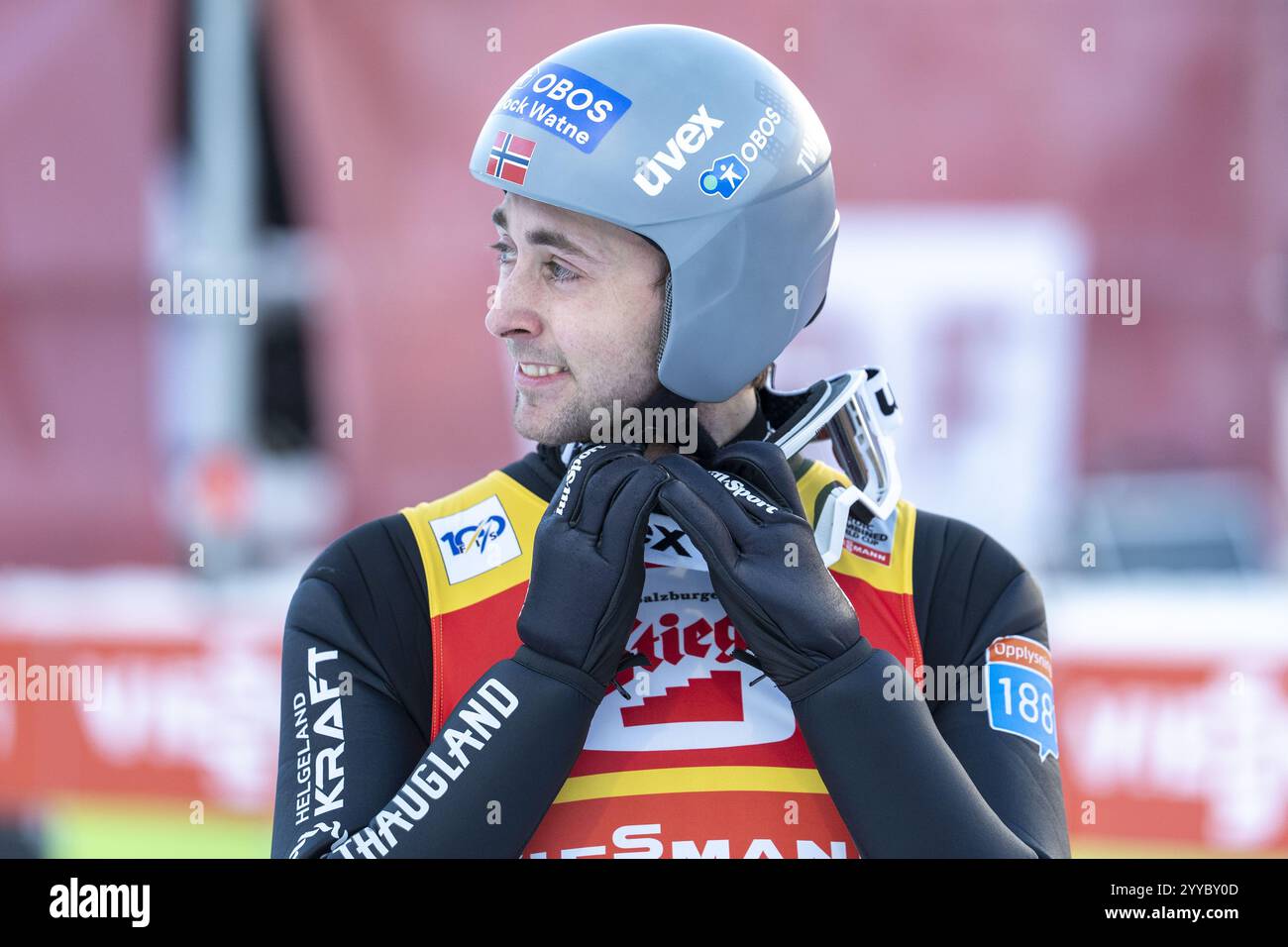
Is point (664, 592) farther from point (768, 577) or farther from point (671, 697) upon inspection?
point (768, 577)

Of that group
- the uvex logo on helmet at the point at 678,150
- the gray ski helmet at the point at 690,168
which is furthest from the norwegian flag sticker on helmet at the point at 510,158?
the uvex logo on helmet at the point at 678,150

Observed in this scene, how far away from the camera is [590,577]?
6.88ft

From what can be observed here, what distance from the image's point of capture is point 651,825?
220 cm

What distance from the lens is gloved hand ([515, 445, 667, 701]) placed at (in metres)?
2.09

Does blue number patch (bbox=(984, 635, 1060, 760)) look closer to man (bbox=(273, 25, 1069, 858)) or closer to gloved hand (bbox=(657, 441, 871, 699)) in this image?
→ man (bbox=(273, 25, 1069, 858))

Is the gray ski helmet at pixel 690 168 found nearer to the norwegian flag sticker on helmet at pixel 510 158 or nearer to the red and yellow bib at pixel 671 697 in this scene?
the norwegian flag sticker on helmet at pixel 510 158

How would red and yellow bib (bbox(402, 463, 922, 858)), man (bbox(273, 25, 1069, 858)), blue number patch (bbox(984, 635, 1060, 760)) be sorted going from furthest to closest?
blue number patch (bbox(984, 635, 1060, 760)) < red and yellow bib (bbox(402, 463, 922, 858)) < man (bbox(273, 25, 1069, 858))

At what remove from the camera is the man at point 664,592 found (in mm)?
2074

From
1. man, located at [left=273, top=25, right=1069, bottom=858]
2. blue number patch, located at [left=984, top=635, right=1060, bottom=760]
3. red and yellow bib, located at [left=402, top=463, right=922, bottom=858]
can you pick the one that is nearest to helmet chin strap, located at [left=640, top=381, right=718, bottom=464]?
man, located at [left=273, top=25, right=1069, bottom=858]

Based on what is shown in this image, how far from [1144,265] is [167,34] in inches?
188

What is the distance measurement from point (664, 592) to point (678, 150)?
73 centimetres

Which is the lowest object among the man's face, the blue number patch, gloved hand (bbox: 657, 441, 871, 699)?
the blue number patch

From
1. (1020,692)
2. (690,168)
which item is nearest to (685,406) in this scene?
(690,168)
